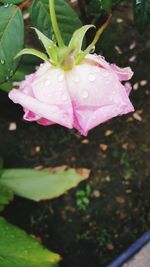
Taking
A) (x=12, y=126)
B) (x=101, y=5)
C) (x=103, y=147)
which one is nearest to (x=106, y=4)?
(x=101, y=5)

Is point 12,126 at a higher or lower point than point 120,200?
higher

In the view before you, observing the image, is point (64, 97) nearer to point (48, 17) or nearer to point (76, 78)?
point (76, 78)

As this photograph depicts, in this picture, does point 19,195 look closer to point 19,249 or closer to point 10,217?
point 10,217

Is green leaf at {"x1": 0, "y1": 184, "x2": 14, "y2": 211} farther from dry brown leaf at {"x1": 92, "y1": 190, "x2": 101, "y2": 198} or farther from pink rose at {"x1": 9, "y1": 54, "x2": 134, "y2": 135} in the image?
pink rose at {"x1": 9, "y1": 54, "x2": 134, "y2": 135}

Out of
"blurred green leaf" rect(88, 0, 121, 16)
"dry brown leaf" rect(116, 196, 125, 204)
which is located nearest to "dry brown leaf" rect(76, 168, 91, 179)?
"dry brown leaf" rect(116, 196, 125, 204)

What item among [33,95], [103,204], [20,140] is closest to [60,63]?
[33,95]

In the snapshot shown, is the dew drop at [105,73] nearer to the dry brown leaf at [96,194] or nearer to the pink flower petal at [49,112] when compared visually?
the pink flower petal at [49,112]
